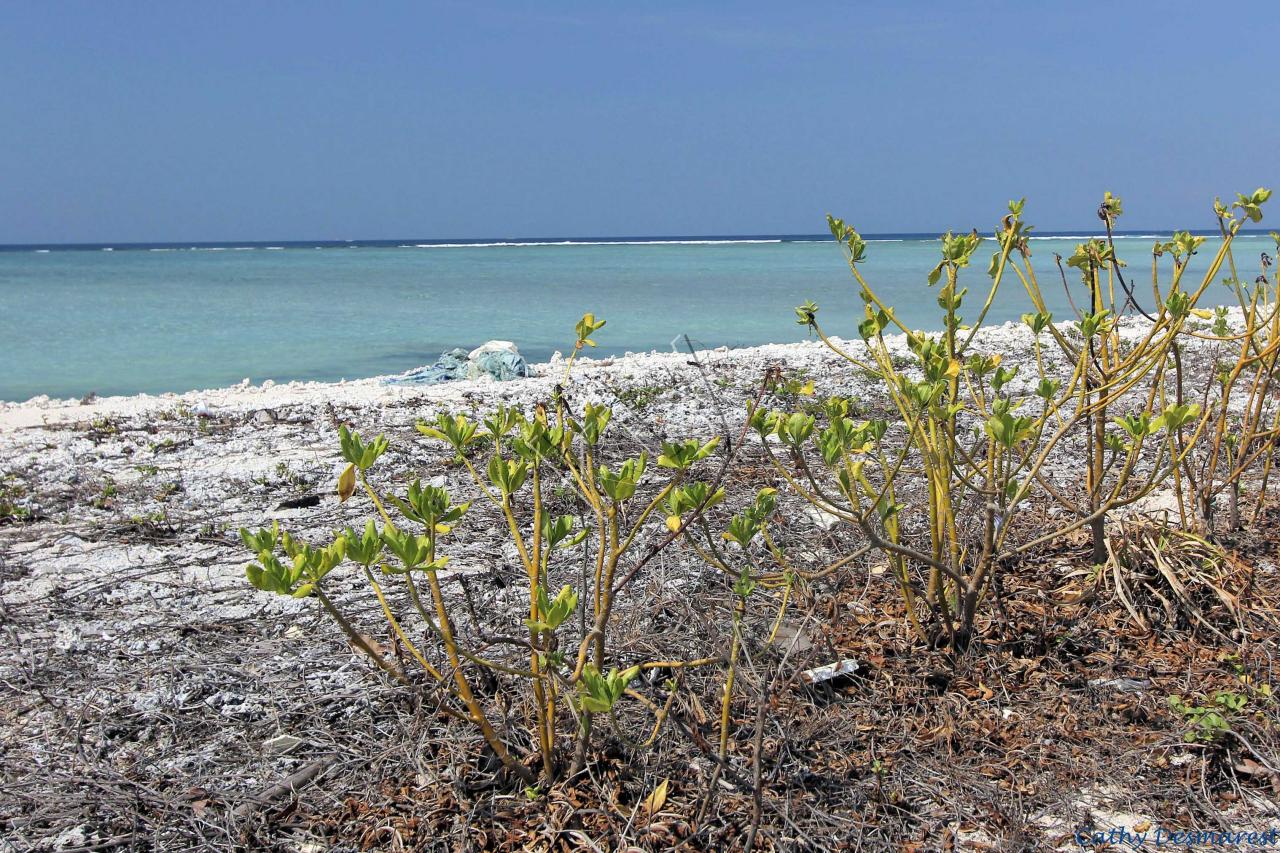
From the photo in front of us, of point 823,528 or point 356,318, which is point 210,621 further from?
point 356,318

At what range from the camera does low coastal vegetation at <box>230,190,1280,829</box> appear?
175 centimetres

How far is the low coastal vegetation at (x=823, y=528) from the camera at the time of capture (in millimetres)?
1751

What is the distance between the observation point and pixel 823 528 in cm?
314

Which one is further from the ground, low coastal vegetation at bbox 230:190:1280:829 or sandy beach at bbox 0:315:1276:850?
low coastal vegetation at bbox 230:190:1280:829

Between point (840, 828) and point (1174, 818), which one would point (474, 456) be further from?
point (1174, 818)

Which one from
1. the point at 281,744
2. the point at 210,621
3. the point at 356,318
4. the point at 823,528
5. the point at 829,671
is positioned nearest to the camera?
the point at 281,744

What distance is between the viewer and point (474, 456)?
4551 millimetres

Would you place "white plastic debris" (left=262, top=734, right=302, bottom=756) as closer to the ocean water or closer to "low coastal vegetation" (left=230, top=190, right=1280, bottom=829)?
"low coastal vegetation" (left=230, top=190, right=1280, bottom=829)

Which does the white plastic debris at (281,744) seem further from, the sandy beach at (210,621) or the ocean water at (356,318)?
the ocean water at (356,318)

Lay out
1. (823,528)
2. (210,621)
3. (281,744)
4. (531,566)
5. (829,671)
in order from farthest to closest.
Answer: (823,528) → (210,621) → (829,671) → (281,744) → (531,566)

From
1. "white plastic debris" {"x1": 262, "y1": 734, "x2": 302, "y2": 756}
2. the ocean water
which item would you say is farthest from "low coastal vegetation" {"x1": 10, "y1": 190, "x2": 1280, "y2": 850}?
the ocean water

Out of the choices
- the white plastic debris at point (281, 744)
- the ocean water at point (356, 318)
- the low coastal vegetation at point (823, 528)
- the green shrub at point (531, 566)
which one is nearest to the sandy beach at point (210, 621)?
the white plastic debris at point (281, 744)

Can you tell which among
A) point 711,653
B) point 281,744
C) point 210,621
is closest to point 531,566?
point 711,653

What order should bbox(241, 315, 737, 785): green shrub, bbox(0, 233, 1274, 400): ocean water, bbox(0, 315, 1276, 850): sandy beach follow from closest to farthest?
bbox(241, 315, 737, 785): green shrub, bbox(0, 315, 1276, 850): sandy beach, bbox(0, 233, 1274, 400): ocean water
